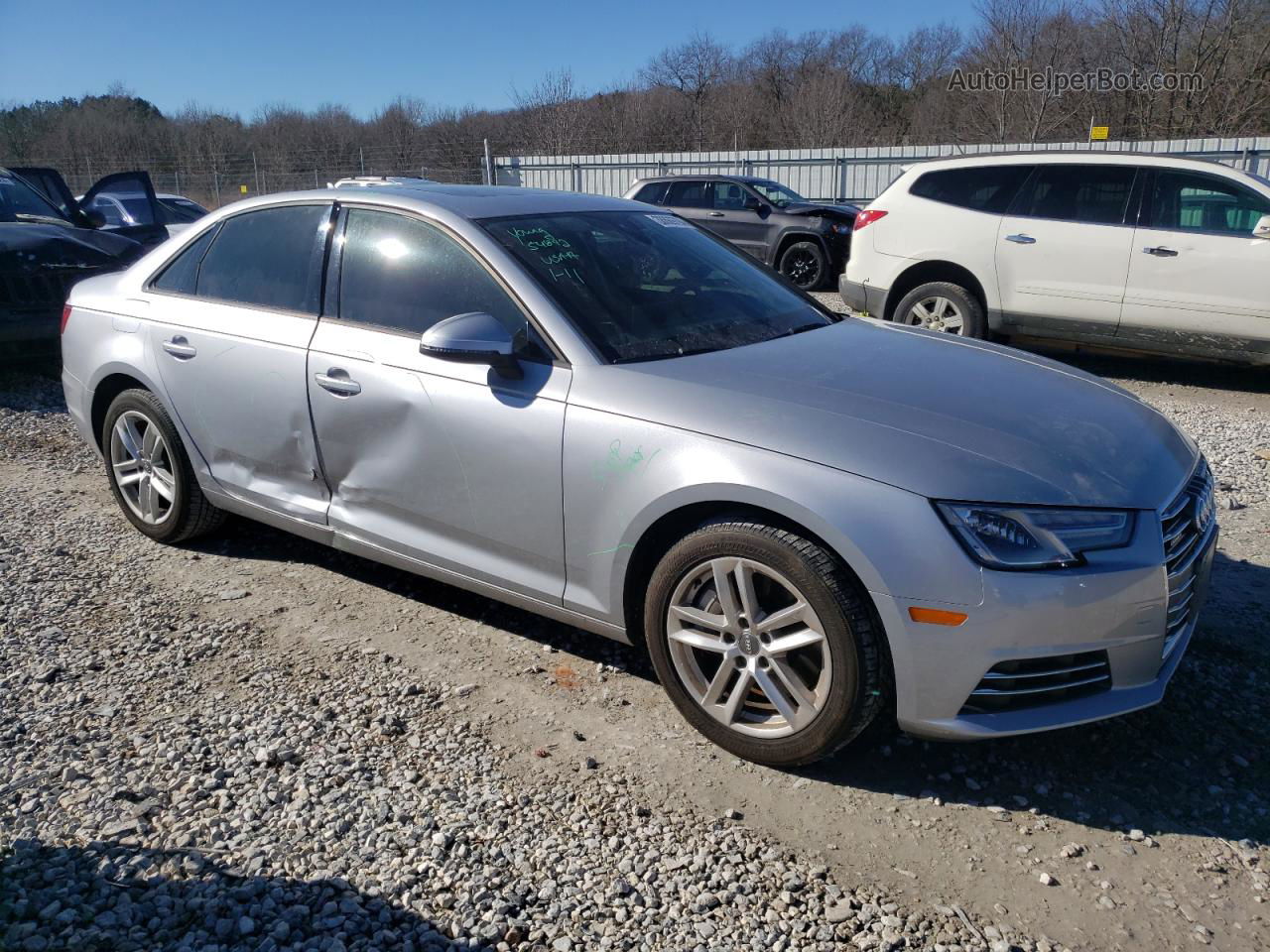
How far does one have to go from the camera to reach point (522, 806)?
2.85 m

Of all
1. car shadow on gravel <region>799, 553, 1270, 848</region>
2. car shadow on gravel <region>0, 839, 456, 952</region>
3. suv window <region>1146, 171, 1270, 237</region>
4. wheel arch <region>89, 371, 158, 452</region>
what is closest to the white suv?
suv window <region>1146, 171, 1270, 237</region>

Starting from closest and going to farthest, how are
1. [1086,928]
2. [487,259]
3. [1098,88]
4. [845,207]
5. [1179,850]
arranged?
[1086,928] → [1179,850] → [487,259] → [845,207] → [1098,88]

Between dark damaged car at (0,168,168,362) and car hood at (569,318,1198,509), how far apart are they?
253 inches

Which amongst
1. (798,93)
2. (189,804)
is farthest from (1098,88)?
(189,804)

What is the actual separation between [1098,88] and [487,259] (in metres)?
34.6

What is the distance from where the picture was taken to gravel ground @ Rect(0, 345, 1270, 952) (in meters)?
2.42

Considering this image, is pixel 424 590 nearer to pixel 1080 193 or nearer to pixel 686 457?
pixel 686 457

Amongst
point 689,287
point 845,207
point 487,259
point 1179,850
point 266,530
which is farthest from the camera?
point 845,207

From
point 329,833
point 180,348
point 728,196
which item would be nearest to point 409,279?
point 180,348

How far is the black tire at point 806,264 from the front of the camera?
14.3m

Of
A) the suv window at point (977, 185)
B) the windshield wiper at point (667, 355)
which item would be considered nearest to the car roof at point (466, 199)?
the windshield wiper at point (667, 355)

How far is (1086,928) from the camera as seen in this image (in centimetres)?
241

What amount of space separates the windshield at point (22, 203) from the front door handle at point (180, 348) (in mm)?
5182

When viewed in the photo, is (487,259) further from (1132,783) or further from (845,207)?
(845,207)
